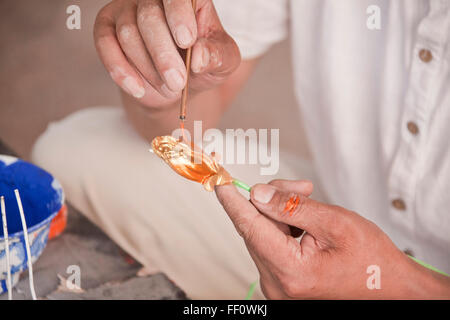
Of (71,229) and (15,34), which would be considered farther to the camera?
(15,34)

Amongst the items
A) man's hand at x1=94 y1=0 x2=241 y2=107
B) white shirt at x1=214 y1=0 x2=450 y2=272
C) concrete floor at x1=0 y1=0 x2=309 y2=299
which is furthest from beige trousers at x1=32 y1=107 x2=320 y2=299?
concrete floor at x1=0 y1=0 x2=309 y2=299

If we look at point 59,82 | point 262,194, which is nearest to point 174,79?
point 262,194

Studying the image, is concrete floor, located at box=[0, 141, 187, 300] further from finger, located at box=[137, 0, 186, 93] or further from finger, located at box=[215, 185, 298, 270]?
finger, located at box=[137, 0, 186, 93]

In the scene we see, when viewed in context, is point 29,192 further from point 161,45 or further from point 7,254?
point 161,45
